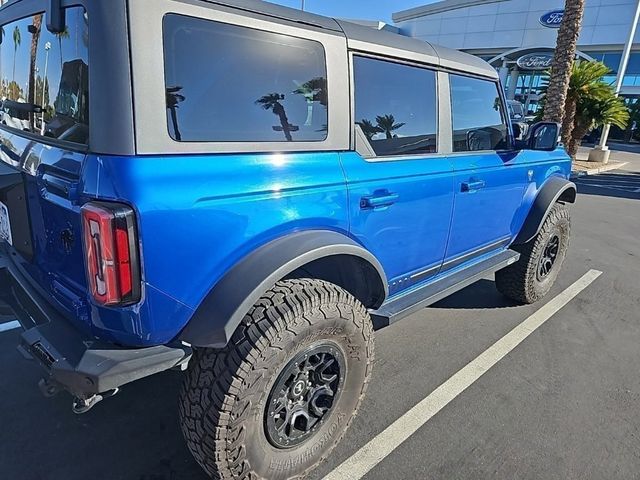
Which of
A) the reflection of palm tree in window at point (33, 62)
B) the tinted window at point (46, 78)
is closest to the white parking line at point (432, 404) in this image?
the tinted window at point (46, 78)

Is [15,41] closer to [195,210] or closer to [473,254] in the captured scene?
[195,210]

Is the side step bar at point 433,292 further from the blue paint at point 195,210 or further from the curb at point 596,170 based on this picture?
the curb at point 596,170

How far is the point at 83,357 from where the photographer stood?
1651 mm

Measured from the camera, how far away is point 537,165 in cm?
378

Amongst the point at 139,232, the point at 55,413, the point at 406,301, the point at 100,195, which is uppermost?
the point at 100,195

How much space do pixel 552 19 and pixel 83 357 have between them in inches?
1818

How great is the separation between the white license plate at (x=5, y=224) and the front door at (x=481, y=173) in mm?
2545

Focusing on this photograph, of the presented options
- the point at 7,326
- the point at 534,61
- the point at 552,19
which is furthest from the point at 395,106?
the point at 552,19

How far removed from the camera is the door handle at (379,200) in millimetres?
2281

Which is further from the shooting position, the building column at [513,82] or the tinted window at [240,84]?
the building column at [513,82]

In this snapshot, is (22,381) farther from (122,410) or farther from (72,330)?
(72,330)

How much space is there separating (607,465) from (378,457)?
121 centimetres

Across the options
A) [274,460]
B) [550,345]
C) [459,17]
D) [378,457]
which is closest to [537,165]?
[550,345]

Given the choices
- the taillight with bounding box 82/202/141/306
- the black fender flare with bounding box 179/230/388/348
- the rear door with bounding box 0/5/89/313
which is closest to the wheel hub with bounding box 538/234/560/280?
the black fender flare with bounding box 179/230/388/348
